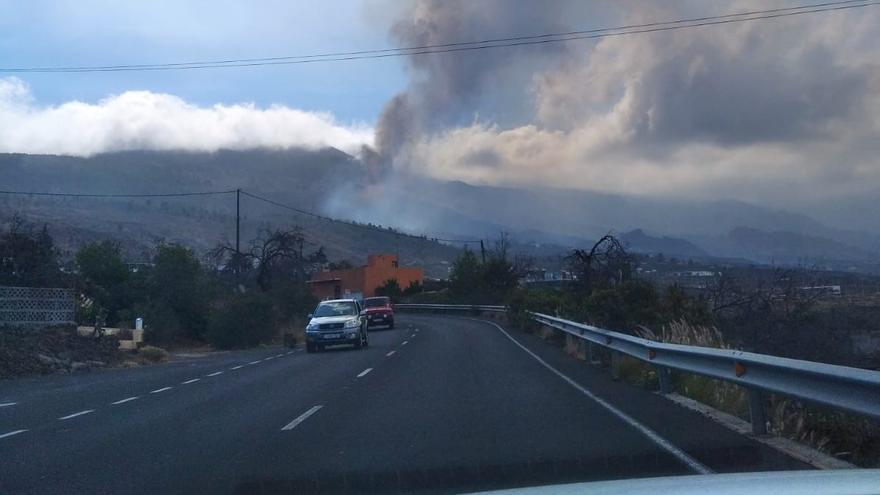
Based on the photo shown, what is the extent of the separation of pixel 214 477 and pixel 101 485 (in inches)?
43.2

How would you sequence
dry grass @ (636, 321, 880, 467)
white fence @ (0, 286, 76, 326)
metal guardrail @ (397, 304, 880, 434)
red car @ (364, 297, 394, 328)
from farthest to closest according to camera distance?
1. red car @ (364, 297, 394, 328)
2. white fence @ (0, 286, 76, 326)
3. dry grass @ (636, 321, 880, 467)
4. metal guardrail @ (397, 304, 880, 434)

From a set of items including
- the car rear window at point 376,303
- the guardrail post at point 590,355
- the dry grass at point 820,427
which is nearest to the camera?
the dry grass at point 820,427

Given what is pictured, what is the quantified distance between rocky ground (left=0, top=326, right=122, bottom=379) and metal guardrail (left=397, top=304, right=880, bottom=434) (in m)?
17.7

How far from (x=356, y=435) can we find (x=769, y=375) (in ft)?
16.7

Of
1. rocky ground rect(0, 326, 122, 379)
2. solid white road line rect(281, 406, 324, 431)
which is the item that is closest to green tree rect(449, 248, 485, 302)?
rocky ground rect(0, 326, 122, 379)

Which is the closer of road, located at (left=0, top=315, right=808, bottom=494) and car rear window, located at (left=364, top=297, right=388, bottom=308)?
road, located at (left=0, top=315, right=808, bottom=494)

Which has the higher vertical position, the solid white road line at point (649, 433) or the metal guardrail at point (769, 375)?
the metal guardrail at point (769, 375)

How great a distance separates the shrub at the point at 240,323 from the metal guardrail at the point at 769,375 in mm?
29017

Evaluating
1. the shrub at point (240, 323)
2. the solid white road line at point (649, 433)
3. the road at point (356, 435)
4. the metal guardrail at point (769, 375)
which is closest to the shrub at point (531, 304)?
the shrub at point (240, 323)

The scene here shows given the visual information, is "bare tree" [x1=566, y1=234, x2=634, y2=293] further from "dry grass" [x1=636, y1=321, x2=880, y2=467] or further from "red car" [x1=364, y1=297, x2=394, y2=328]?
"dry grass" [x1=636, y1=321, x2=880, y2=467]

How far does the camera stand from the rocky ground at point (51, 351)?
1054 inches

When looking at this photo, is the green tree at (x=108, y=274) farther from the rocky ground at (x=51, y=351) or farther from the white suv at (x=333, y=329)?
the white suv at (x=333, y=329)

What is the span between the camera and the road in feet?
31.3

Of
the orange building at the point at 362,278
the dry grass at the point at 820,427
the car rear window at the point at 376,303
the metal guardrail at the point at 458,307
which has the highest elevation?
the orange building at the point at 362,278
